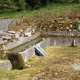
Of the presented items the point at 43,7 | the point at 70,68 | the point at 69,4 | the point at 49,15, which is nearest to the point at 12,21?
the point at 49,15

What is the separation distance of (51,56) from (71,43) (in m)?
3.88

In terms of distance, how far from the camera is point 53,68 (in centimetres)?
1404

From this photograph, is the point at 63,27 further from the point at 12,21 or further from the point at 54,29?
the point at 12,21

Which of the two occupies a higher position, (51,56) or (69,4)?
(69,4)

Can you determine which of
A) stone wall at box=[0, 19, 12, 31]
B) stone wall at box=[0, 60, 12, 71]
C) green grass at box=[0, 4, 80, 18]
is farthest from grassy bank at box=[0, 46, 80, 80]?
green grass at box=[0, 4, 80, 18]

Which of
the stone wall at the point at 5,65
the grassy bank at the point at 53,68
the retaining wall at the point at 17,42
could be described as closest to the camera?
the grassy bank at the point at 53,68

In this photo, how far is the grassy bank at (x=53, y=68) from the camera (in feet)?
41.5

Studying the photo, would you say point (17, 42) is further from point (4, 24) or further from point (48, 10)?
point (48, 10)

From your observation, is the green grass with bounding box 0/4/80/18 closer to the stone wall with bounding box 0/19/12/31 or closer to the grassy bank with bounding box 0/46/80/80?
the stone wall with bounding box 0/19/12/31

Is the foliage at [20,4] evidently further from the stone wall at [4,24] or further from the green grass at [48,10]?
the stone wall at [4,24]

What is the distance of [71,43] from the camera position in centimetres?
2064

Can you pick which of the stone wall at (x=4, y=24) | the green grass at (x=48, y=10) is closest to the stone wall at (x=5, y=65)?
the stone wall at (x=4, y=24)

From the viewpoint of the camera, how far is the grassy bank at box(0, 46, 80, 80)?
499 inches

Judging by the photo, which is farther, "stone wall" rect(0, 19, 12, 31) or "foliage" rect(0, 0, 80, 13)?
"foliage" rect(0, 0, 80, 13)
